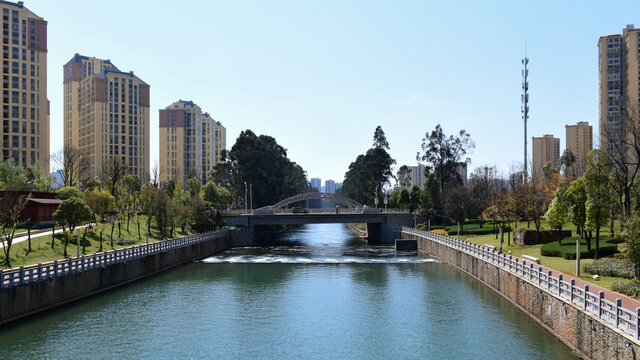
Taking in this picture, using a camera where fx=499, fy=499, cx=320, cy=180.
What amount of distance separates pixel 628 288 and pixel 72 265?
34044 mm

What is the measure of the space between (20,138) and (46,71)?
17.4 metres

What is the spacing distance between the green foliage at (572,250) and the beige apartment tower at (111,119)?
13078 cm

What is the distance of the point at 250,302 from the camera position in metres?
36.7

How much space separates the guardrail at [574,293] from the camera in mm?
18562

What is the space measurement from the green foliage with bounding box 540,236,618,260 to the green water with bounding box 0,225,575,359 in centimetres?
581

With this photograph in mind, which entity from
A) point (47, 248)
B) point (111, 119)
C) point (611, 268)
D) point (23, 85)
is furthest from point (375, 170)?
point (111, 119)

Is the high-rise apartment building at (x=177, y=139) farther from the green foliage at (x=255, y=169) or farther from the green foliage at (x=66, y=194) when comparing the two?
the green foliage at (x=66, y=194)

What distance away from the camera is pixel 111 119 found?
159 metres

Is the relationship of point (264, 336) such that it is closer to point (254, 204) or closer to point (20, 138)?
point (254, 204)

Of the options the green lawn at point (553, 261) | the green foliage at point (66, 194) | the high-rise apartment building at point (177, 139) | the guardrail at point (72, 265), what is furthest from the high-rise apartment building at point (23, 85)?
the green lawn at point (553, 261)

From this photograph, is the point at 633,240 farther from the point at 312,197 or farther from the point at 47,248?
the point at 312,197

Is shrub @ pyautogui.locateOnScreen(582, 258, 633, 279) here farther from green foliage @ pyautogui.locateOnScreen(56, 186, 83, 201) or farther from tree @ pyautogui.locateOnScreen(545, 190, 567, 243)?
green foliage @ pyautogui.locateOnScreen(56, 186, 83, 201)

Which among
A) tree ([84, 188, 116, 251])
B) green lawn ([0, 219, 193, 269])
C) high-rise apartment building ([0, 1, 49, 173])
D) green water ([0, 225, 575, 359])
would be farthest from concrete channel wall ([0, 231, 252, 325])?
high-rise apartment building ([0, 1, 49, 173])

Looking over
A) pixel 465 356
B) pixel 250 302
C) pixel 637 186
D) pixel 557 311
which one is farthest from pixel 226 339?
pixel 637 186
